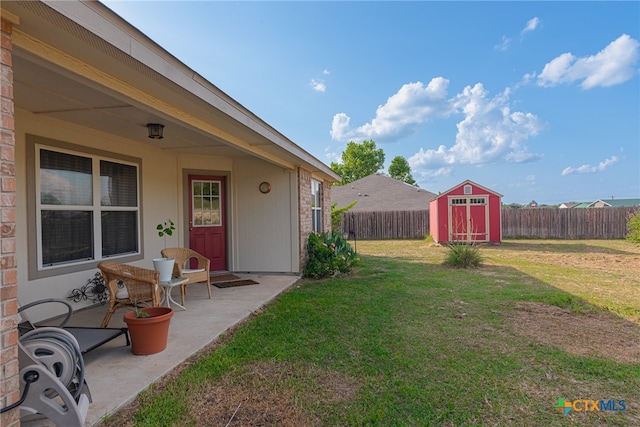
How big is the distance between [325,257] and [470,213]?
1008 cm

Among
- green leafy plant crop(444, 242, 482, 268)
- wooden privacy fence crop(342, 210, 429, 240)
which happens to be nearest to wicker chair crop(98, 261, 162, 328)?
green leafy plant crop(444, 242, 482, 268)

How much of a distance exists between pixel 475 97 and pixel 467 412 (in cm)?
1596

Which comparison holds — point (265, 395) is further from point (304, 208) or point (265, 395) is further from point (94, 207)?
point (304, 208)

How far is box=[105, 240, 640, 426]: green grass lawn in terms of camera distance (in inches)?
89.8

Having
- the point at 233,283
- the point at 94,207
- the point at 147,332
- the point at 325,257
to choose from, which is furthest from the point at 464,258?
the point at 94,207

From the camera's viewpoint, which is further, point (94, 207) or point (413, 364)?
point (94, 207)

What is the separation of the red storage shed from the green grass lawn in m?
9.40

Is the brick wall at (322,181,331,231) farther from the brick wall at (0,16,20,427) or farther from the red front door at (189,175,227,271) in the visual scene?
the brick wall at (0,16,20,427)

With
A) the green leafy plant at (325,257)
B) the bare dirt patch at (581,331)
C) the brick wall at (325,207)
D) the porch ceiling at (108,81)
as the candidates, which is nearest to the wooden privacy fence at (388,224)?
the brick wall at (325,207)

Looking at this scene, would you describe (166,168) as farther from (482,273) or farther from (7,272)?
(482,273)

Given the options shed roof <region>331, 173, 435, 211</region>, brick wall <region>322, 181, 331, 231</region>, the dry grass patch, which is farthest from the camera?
shed roof <region>331, 173, 435, 211</region>

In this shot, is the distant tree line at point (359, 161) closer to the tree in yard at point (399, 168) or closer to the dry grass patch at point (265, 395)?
the tree in yard at point (399, 168)

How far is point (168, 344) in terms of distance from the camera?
3367mm

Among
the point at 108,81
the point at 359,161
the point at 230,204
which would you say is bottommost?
the point at 230,204
